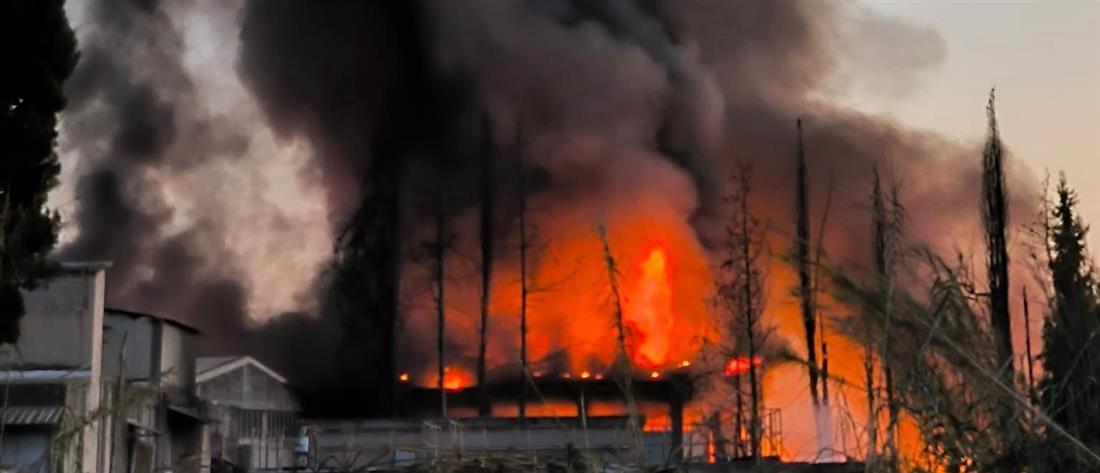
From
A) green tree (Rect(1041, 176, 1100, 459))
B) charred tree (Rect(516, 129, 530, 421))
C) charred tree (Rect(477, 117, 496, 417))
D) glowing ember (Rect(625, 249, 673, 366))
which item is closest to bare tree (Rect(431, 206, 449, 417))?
charred tree (Rect(477, 117, 496, 417))

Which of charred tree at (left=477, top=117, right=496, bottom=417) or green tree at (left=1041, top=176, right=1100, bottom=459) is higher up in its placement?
charred tree at (left=477, top=117, right=496, bottom=417)

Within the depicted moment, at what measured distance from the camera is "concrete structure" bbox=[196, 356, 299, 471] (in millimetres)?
33034

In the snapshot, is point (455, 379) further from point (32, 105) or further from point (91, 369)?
point (32, 105)

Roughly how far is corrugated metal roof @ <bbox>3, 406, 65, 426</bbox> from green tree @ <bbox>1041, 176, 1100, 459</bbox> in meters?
19.8

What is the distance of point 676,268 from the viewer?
49000mm

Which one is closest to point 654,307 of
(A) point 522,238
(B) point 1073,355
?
(A) point 522,238

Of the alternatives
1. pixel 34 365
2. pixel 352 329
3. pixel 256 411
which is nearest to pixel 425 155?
pixel 352 329

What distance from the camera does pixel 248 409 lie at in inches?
1529

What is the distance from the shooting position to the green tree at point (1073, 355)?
3879mm

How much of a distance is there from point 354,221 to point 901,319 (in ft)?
165

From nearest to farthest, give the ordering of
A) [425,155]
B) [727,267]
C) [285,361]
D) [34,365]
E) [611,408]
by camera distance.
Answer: [34,365] → [611,408] → [727,267] → [285,361] → [425,155]

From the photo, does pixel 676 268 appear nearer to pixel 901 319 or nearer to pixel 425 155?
pixel 425 155

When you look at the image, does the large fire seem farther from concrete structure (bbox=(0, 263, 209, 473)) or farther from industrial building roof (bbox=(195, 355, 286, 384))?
concrete structure (bbox=(0, 263, 209, 473))

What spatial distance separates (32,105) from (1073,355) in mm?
14433
